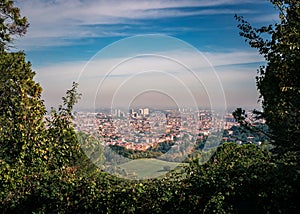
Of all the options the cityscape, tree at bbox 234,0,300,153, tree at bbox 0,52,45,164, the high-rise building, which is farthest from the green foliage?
tree at bbox 234,0,300,153

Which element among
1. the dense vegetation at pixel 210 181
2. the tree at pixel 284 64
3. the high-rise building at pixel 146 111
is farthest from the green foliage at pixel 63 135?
the tree at pixel 284 64

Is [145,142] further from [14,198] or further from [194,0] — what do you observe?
[194,0]

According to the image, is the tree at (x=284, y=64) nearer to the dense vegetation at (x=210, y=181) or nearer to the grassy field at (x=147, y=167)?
the dense vegetation at (x=210, y=181)

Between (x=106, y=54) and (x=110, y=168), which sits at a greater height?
(x=106, y=54)

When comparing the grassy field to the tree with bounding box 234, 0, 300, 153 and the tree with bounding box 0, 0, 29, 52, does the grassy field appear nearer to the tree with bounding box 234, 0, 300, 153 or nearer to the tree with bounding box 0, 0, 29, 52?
the tree with bounding box 234, 0, 300, 153

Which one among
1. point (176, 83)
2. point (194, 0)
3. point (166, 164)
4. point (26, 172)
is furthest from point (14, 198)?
point (194, 0)

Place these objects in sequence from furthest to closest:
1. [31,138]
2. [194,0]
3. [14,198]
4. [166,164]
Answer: [194,0] → [31,138] → [166,164] → [14,198]
